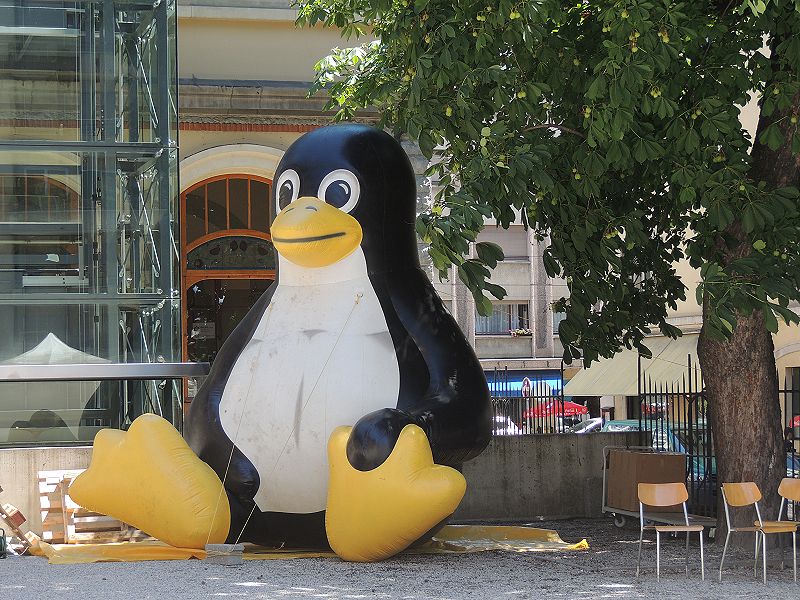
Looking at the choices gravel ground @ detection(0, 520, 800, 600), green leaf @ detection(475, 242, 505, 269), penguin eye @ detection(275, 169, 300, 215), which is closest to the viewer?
gravel ground @ detection(0, 520, 800, 600)

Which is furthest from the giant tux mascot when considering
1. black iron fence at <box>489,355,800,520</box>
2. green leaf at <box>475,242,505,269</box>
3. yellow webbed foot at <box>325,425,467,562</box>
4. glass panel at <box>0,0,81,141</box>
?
black iron fence at <box>489,355,800,520</box>

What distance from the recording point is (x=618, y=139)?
349 inches

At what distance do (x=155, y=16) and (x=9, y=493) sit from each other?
5.13 m

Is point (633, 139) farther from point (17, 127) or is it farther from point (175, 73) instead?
point (17, 127)

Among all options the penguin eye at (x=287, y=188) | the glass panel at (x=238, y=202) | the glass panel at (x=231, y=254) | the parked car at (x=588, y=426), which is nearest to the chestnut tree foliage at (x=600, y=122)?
the penguin eye at (x=287, y=188)

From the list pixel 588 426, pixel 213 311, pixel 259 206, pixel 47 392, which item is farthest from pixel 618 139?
pixel 588 426

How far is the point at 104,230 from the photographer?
1276cm

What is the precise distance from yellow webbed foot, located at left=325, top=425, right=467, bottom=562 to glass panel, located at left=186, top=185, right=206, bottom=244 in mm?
9634

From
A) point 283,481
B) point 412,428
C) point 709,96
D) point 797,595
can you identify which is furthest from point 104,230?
point 797,595

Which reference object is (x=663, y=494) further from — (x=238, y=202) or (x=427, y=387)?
(x=238, y=202)

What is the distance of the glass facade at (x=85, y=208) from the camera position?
12516 millimetres

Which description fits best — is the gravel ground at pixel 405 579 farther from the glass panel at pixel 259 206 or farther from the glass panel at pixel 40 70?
the glass panel at pixel 259 206

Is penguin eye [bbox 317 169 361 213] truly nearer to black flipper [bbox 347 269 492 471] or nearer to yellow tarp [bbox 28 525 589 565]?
black flipper [bbox 347 269 492 471]

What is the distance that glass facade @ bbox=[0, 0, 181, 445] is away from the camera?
12.5 metres
